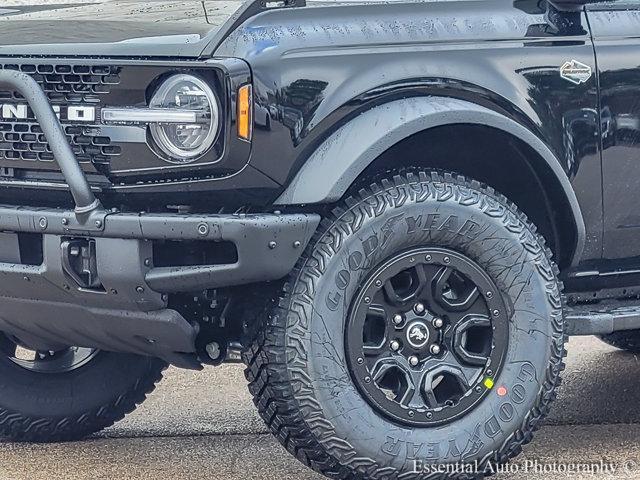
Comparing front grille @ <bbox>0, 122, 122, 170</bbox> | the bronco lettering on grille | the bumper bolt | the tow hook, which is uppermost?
the bronco lettering on grille

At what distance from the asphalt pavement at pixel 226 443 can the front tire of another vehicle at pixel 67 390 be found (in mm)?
72

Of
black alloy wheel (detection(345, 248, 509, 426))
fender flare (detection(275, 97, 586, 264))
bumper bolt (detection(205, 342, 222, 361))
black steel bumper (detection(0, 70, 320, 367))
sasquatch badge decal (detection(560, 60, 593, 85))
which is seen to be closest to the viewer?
black steel bumper (detection(0, 70, 320, 367))

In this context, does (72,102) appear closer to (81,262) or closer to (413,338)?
(81,262)

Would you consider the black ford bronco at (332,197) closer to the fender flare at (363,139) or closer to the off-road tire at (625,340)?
the fender flare at (363,139)

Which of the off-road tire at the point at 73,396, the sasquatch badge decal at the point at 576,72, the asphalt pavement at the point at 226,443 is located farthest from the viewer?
the off-road tire at the point at 73,396

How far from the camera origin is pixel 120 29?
→ 3.63 metres

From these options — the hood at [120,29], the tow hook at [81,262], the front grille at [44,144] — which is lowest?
the tow hook at [81,262]

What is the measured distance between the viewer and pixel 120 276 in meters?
3.37

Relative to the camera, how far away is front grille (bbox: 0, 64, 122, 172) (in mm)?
3482

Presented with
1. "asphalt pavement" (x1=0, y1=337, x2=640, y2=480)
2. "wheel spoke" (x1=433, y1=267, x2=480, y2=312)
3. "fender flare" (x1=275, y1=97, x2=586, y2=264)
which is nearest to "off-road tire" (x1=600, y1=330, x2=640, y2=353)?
"asphalt pavement" (x1=0, y1=337, x2=640, y2=480)

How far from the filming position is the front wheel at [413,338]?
3559 millimetres

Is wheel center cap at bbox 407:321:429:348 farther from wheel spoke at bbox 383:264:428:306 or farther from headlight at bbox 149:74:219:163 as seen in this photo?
headlight at bbox 149:74:219:163

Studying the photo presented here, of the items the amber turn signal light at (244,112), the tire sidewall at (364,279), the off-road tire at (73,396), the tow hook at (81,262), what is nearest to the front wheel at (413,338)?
the tire sidewall at (364,279)

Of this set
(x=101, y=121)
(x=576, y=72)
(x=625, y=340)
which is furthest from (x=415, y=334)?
(x=625, y=340)
